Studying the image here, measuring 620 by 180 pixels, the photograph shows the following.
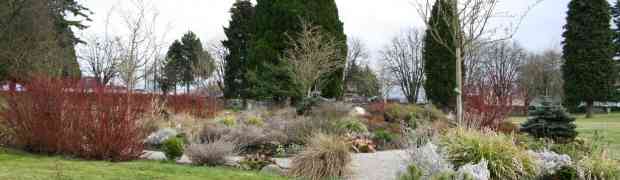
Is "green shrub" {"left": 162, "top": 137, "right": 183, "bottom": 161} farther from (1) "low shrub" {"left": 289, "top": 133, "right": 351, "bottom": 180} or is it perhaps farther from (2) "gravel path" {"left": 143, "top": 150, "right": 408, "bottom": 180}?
(1) "low shrub" {"left": 289, "top": 133, "right": 351, "bottom": 180}

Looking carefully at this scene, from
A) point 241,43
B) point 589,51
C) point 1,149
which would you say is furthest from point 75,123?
point 589,51

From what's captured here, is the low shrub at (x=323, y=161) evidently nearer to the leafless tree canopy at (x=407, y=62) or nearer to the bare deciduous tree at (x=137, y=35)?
the bare deciduous tree at (x=137, y=35)

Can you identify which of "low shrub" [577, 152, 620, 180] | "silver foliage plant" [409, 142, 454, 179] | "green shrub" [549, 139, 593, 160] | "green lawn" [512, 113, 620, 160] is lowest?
"green lawn" [512, 113, 620, 160]

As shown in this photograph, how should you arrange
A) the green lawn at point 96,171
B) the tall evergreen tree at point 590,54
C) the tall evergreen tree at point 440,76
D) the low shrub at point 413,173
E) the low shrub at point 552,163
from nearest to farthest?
1. the low shrub at point 413,173
2. the green lawn at point 96,171
3. the low shrub at point 552,163
4. the tall evergreen tree at point 440,76
5. the tall evergreen tree at point 590,54

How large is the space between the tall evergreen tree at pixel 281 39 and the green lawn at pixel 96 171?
17454mm

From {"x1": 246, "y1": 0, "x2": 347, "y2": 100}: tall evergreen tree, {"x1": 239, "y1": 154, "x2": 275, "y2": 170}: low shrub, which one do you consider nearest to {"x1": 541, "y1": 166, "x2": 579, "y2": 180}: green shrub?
{"x1": 239, "y1": 154, "x2": 275, "y2": 170}: low shrub

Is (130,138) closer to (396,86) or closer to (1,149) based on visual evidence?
(1,149)

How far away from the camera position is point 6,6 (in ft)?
54.9

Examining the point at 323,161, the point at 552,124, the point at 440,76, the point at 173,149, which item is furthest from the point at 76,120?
the point at 440,76

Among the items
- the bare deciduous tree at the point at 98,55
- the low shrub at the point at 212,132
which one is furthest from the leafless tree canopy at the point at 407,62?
the low shrub at the point at 212,132

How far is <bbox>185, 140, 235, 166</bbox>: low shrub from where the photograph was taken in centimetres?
713

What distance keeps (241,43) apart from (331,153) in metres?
29.5

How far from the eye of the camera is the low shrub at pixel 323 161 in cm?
644

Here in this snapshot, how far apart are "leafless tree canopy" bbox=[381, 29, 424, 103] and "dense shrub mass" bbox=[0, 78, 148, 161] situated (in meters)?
40.4
